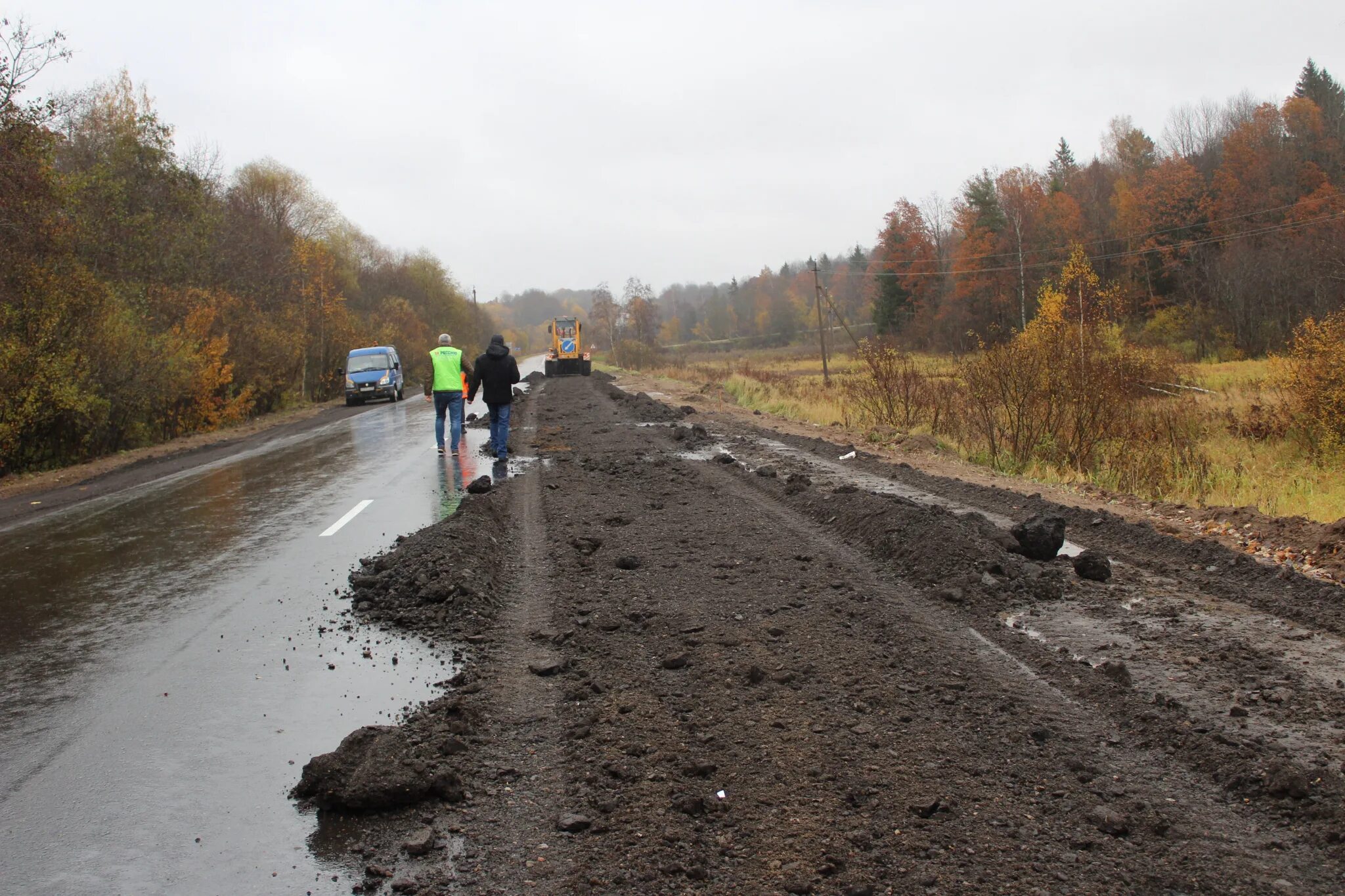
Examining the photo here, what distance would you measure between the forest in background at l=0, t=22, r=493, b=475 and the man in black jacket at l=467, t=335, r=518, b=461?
7.85 meters

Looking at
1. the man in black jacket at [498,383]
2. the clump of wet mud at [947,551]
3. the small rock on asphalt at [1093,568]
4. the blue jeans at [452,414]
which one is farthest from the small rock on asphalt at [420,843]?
the blue jeans at [452,414]

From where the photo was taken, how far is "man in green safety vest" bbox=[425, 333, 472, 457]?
15820 mm

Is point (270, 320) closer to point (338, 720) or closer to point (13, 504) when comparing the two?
point (13, 504)

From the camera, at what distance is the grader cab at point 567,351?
55656 millimetres

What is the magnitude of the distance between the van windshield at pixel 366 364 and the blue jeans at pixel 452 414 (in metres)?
19.9

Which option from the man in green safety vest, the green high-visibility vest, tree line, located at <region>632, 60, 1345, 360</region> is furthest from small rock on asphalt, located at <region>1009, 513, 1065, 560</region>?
tree line, located at <region>632, 60, 1345, 360</region>

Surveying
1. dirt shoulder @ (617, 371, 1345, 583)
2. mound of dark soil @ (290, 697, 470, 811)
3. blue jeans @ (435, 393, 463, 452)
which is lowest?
dirt shoulder @ (617, 371, 1345, 583)

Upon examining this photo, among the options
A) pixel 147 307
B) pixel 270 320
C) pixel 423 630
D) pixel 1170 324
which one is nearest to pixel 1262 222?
pixel 1170 324

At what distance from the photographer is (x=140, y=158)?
24.5 meters

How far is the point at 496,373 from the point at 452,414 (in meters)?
2.01

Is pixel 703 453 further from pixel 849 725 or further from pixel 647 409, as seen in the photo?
pixel 849 725

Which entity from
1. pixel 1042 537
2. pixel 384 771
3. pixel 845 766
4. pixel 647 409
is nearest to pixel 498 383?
pixel 1042 537

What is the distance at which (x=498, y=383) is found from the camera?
49.4 feet

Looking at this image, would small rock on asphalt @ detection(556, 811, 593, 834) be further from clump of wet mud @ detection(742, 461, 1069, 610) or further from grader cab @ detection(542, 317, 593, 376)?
grader cab @ detection(542, 317, 593, 376)
